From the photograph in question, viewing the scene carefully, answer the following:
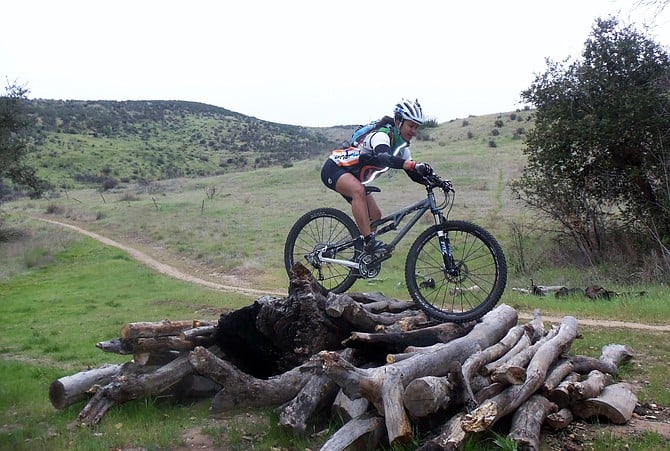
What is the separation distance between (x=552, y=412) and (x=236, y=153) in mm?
72940

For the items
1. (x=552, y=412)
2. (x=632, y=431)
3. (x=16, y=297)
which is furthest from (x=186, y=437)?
(x=16, y=297)

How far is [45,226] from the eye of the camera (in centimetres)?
3228

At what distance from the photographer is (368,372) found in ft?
17.9

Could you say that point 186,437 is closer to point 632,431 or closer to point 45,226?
point 632,431

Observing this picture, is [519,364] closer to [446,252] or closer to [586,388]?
[586,388]

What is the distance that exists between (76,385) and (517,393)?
5.08 meters

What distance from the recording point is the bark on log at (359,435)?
5.14 m

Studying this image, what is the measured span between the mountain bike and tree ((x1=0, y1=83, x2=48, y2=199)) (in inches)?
1059

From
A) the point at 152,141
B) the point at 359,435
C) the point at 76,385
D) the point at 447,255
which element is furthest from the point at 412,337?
the point at 152,141

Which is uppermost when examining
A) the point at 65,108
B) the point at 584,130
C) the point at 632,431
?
the point at 65,108

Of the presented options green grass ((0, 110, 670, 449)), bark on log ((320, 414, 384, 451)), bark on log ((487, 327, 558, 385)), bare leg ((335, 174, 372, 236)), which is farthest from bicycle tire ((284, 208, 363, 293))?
bark on log ((320, 414, 384, 451))

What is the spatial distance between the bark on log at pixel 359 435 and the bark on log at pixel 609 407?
1957mm

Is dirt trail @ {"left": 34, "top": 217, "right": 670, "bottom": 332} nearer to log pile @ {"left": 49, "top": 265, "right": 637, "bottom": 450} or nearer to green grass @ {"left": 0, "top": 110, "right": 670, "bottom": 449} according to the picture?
green grass @ {"left": 0, "top": 110, "right": 670, "bottom": 449}

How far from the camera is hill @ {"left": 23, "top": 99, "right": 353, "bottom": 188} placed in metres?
63.6
